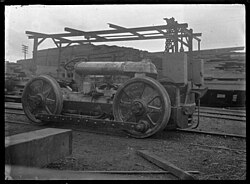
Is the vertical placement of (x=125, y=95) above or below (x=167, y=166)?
above

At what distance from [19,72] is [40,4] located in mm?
4825

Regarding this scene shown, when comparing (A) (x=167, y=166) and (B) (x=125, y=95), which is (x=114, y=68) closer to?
(B) (x=125, y=95)

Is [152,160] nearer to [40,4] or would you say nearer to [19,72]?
[40,4]

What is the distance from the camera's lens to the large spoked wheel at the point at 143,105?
14.0 feet

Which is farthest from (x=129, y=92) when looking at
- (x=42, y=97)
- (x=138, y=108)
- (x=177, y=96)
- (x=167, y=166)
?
(x=167, y=166)

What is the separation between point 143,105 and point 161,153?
1.03 metres

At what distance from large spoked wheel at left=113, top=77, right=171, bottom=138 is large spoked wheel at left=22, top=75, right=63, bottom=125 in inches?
49.2

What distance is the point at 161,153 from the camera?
358 centimetres

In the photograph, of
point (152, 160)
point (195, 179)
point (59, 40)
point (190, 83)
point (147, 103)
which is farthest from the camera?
point (59, 40)

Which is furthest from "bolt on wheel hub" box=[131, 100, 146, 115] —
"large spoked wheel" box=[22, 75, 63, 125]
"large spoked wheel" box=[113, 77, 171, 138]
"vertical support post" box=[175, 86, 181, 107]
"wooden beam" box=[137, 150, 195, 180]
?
"large spoked wheel" box=[22, 75, 63, 125]

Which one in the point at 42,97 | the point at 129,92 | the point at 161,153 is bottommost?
the point at 161,153

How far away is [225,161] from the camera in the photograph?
3.29m
